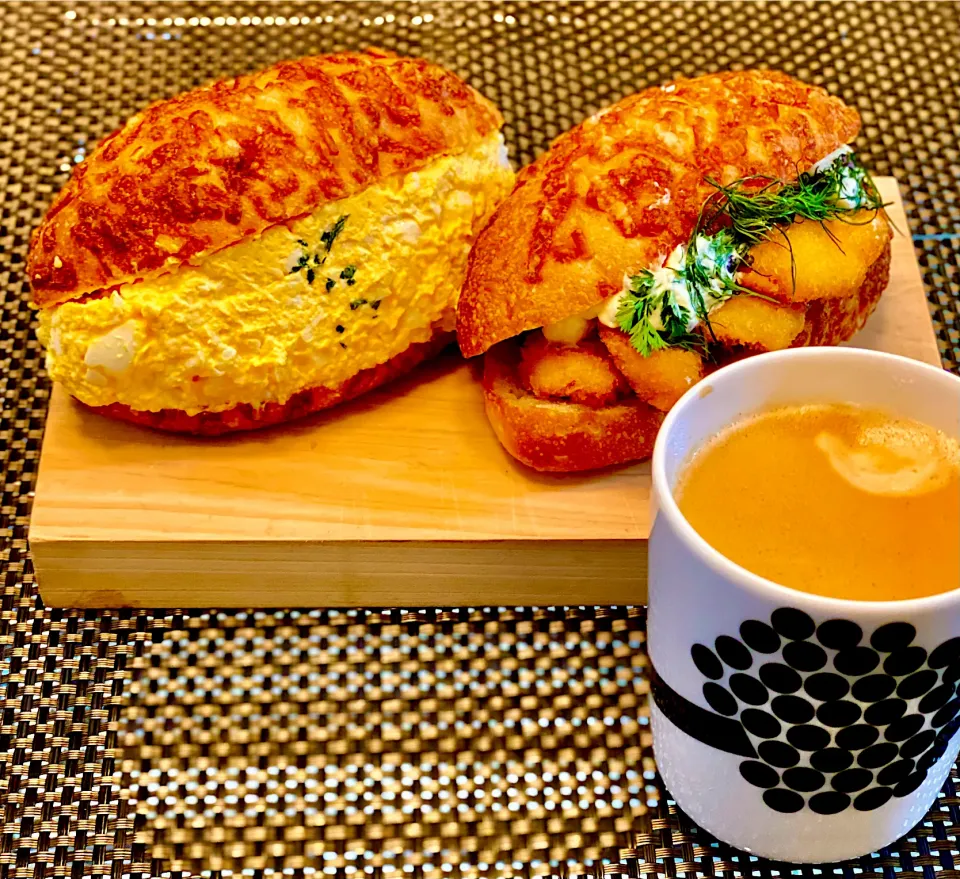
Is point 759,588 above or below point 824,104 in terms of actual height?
below

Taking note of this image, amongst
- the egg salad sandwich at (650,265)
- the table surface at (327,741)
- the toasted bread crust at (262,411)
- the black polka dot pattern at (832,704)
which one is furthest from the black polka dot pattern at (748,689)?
the toasted bread crust at (262,411)

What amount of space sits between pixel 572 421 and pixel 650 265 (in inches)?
8.4

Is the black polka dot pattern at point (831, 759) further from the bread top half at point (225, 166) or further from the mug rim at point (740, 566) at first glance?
the bread top half at point (225, 166)

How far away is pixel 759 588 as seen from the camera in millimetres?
960

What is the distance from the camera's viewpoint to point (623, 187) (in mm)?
1444

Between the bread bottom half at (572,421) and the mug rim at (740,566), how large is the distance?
12.7 inches

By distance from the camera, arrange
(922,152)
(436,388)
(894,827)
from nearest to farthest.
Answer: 1. (894,827)
2. (436,388)
3. (922,152)

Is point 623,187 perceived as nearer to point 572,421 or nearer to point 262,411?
point 572,421

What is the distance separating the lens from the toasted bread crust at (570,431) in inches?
57.3

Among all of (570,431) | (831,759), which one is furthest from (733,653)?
(570,431)

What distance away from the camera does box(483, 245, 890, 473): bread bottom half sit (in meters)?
1.46

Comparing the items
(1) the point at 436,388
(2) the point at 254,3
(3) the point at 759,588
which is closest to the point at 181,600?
(1) the point at 436,388

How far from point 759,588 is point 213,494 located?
786 mm

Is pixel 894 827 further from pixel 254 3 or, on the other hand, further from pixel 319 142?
pixel 254 3
